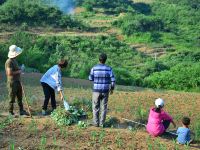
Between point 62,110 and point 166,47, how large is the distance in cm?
3208

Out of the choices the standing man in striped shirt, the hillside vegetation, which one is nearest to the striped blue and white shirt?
the standing man in striped shirt

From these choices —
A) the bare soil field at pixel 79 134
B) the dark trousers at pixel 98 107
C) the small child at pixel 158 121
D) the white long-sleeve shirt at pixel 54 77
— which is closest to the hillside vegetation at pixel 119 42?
the bare soil field at pixel 79 134

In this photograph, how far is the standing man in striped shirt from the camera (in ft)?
28.8

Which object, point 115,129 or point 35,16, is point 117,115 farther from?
point 35,16

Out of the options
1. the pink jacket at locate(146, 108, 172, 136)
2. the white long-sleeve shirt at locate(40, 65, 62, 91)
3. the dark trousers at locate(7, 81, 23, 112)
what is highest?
the white long-sleeve shirt at locate(40, 65, 62, 91)

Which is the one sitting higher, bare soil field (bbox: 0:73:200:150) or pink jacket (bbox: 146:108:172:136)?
pink jacket (bbox: 146:108:172:136)

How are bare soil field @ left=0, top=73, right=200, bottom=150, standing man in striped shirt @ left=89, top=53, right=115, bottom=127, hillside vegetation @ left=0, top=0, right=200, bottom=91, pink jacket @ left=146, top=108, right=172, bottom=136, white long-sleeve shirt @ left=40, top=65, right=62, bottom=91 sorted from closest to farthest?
bare soil field @ left=0, top=73, right=200, bottom=150 < pink jacket @ left=146, top=108, right=172, bottom=136 < standing man in striped shirt @ left=89, top=53, right=115, bottom=127 < white long-sleeve shirt @ left=40, top=65, right=62, bottom=91 < hillside vegetation @ left=0, top=0, right=200, bottom=91

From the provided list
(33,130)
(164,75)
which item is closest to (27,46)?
(164,75)

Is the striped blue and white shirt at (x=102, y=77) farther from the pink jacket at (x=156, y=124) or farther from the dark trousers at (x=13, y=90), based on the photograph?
the dark trousers at (x=13, y=90)

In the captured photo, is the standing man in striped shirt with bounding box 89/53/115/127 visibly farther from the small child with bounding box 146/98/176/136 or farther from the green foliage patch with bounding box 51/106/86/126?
the small child with bounding box 146/98/176/136

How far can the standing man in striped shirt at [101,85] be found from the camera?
8.79 meters

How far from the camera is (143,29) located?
45719 mm

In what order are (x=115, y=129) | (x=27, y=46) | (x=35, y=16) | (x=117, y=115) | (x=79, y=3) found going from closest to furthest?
(x=115, y=129)
(x=117, y=115)
(x=27, y=46)
(x=35, y=16)
(x=79, y=3)

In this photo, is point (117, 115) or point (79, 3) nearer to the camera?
point (117, 115)
